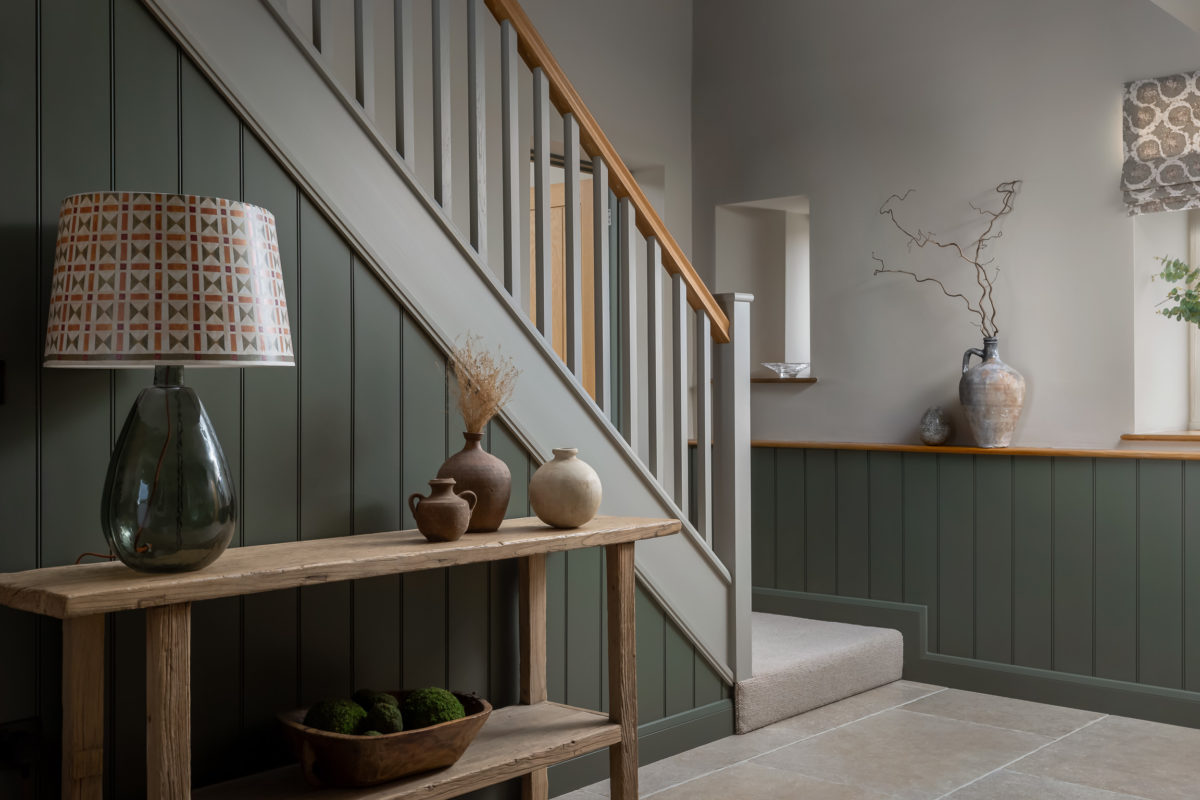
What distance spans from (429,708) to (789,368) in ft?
9.58

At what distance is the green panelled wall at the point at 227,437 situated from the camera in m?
1.91

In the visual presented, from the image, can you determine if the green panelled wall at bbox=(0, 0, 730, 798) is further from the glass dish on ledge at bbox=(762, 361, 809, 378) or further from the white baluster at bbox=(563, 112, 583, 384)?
the glass dish on ledge at bbox=(762, 361, 809, 378)

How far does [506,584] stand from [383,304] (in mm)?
773

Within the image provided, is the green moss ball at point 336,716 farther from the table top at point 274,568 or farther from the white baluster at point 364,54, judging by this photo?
the white baluster at point 364,54

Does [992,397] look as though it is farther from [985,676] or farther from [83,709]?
[83,709]

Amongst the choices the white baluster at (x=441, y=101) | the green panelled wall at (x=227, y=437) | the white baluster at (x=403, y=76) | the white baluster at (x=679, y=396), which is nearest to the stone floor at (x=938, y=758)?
the green panelled wall at (x=227, y=437)

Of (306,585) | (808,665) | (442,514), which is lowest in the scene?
(808,665)

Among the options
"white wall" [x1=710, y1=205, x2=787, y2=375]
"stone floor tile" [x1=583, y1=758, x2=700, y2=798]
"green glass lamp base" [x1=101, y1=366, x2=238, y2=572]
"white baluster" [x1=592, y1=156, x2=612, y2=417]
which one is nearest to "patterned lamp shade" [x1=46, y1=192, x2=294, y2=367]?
"green glass lamp base" [x1=101, y1=366, x2=238, y2=572]

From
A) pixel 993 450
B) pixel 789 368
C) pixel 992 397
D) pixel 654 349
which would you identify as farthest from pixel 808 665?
pixel 789 368

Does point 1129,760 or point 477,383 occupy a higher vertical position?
point 477,383

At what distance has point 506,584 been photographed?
273 centimetres

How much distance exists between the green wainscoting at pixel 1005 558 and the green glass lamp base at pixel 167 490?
304cm

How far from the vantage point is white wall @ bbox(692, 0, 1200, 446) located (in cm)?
391

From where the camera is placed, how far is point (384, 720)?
82.7 inches
